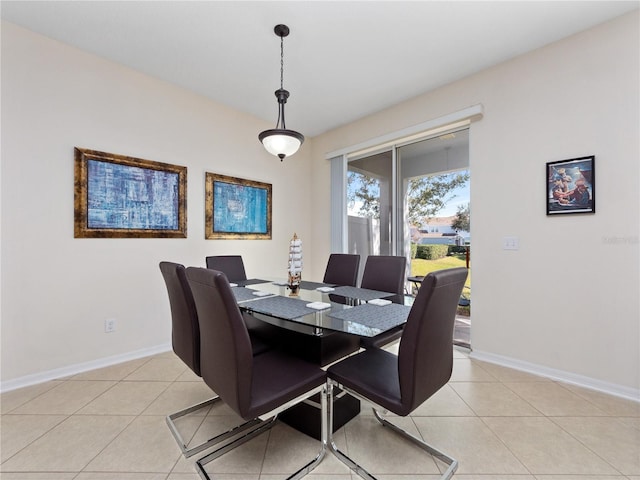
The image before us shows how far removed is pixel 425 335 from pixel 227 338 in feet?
2.63

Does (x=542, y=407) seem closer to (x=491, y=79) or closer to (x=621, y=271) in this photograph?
(x=621, y=271)

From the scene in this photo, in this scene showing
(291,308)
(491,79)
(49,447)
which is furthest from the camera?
(491,79)

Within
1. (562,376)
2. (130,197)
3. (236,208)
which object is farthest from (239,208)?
(562,376)

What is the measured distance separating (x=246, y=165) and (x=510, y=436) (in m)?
3.55

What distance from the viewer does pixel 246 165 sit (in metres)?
3.74

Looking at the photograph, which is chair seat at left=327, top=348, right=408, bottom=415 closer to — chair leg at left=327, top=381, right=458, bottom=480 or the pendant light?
chair leg at left=327, top=381, right=458, bottom=480

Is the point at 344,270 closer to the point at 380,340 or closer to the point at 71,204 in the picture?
the point at 380,340

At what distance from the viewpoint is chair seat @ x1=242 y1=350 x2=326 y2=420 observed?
1.24m

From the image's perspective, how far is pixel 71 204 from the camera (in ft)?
8.11

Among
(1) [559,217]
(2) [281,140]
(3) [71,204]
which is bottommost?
(1) [559,217]

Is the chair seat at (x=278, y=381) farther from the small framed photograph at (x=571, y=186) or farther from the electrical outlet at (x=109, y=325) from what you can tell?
the small framed photograph at (x=571, y=186)

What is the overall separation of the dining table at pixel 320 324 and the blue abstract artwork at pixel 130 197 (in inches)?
57.8

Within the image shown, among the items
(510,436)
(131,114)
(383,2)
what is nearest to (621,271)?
(510,436)

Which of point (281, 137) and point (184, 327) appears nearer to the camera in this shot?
point (184, 327)
